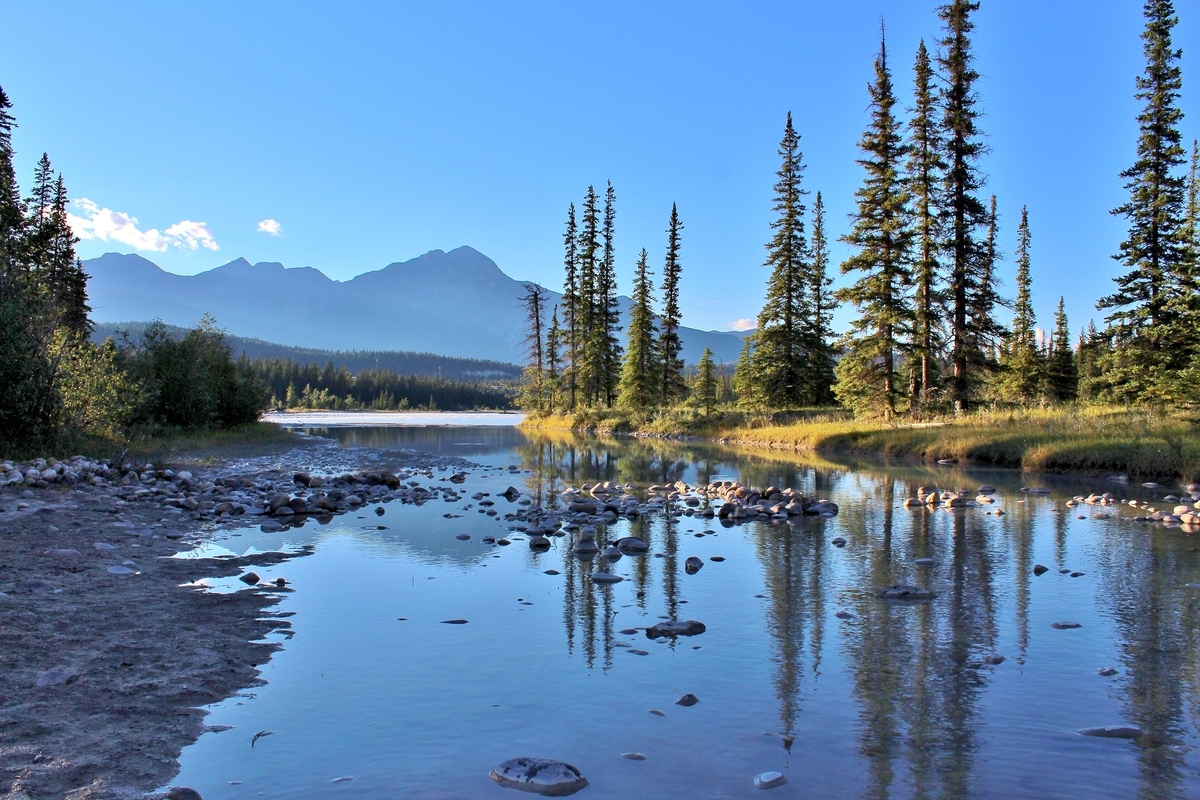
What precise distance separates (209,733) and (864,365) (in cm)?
3220

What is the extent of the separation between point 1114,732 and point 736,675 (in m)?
2.27

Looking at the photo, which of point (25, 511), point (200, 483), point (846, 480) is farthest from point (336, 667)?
point (846, 480)

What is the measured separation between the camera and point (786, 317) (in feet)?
143

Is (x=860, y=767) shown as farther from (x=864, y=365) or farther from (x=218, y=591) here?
(x=864, y=365)

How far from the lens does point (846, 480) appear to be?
18.6 meters

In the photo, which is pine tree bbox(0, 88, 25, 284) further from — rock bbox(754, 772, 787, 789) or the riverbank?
rock bbox(754, 772, 787, 789)

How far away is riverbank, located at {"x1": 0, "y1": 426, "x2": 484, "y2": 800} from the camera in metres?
3.70

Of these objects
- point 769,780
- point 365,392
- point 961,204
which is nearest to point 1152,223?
point 961,204

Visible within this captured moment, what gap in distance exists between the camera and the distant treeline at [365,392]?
135m

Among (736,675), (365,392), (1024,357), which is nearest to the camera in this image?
(736,675)

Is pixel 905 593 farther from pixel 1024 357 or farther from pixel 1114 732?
pixel 1024 357

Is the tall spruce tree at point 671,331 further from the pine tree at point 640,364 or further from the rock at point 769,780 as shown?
the rock at point 769,780

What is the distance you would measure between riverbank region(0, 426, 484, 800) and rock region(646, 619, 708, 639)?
3127 mm

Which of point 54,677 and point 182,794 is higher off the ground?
point 54,677
